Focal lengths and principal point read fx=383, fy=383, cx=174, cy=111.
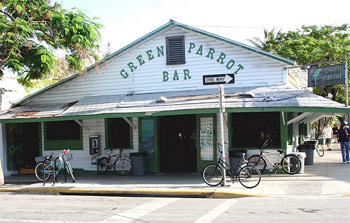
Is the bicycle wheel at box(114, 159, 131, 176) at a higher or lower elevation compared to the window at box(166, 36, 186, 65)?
lower

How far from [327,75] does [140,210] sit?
8796 mm

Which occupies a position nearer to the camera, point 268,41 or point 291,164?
point 291,164

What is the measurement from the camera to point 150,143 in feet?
49.8

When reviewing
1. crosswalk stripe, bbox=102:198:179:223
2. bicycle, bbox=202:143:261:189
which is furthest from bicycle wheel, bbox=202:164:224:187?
crosswalk stripe, bbox=102:198:179:223

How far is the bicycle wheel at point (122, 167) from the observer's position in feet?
49.4

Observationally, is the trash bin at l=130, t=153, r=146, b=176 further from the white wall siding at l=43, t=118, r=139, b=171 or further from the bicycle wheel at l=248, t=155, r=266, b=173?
the bicycle wheel at l=248, t=155, r=266, b=173

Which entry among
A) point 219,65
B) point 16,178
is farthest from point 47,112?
point 219,65

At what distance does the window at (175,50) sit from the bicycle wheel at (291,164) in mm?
5368

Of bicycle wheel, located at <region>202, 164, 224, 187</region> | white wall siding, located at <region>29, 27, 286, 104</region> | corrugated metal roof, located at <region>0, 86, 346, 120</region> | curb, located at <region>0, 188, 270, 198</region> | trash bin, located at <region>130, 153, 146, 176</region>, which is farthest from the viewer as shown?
trash bin, located at <region>130, 153, 146, 176</region>

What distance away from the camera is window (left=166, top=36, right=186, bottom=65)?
15.1 meters

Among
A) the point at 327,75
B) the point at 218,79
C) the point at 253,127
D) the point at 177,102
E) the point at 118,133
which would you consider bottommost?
the point at 118,133

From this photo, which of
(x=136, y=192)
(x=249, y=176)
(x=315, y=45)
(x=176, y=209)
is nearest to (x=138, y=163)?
(x=136, y=192)

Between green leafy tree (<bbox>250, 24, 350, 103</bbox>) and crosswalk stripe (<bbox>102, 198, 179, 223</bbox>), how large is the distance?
73.3 feet

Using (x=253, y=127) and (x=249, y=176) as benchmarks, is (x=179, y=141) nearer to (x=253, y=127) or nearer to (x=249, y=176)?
(x=253, y=127)
